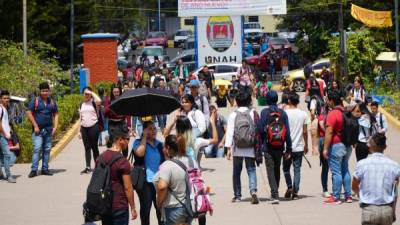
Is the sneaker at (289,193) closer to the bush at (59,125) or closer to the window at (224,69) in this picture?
the bush at (59,125)

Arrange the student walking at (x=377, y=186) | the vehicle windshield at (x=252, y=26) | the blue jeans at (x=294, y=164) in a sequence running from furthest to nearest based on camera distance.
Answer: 1. the vehicle windshield at (x=252, y=26)
2. the blue jeans at (x=294, y=164)
3. the student walking at (x=377, y=186)

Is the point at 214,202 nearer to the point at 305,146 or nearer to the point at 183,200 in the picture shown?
the point at 305,146

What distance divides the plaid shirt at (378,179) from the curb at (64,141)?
11.9m

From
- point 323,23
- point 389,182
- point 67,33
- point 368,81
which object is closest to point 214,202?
point 389,182

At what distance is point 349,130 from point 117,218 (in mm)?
5010

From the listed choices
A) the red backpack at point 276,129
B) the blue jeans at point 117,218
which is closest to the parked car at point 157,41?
the red backpack at point 276,129

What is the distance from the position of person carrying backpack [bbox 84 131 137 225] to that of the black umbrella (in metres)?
1.66

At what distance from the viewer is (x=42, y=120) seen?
17125 millimetres

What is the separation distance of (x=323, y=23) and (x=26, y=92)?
97.4 ft

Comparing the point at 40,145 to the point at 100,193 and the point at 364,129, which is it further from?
the point at 100,193

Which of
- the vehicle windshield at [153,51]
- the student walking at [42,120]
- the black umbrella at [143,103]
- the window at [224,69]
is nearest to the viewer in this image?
the black umbrella at [143,103]

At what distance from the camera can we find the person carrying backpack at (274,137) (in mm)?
14070

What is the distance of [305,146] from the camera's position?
48.4 feet

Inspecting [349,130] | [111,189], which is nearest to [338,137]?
[349,130]
